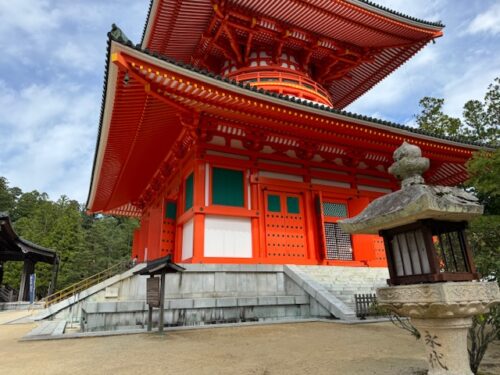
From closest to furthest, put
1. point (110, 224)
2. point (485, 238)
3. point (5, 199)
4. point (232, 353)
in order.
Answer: point (232, 353) < point (485, 238) < point (110, 224) < point (5, 199)

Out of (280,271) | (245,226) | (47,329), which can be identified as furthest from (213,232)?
(47,329)

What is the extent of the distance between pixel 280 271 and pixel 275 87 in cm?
737

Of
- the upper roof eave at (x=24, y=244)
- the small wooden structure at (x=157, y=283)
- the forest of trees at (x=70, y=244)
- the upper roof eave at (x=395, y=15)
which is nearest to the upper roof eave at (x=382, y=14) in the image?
the upper roof eave at (x=395, y=15)

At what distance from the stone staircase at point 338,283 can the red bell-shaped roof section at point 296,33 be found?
29.3 ft

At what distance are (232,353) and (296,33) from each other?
12.6 m

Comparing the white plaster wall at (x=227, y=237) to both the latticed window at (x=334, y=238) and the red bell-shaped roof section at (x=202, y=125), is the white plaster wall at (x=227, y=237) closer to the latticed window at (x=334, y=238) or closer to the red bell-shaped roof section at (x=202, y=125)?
the red bell-shaped roof section at (x=202, y=125)

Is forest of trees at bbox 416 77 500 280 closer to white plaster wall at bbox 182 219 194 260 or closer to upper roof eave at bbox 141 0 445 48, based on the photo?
upper roof eave at bbox 141 0 445 48

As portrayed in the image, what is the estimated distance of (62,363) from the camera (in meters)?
4.40

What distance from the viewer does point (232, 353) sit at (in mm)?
4734

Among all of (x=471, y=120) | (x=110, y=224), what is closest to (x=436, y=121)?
(x=471, y=120)

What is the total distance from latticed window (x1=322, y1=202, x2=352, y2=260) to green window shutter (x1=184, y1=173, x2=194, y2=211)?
4648 millimetres

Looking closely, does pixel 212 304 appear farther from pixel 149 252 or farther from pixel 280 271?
pixel 149 252

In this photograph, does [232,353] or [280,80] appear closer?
[232,353]

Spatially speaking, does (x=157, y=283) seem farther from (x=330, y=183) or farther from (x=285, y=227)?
(x=330, y=183)
